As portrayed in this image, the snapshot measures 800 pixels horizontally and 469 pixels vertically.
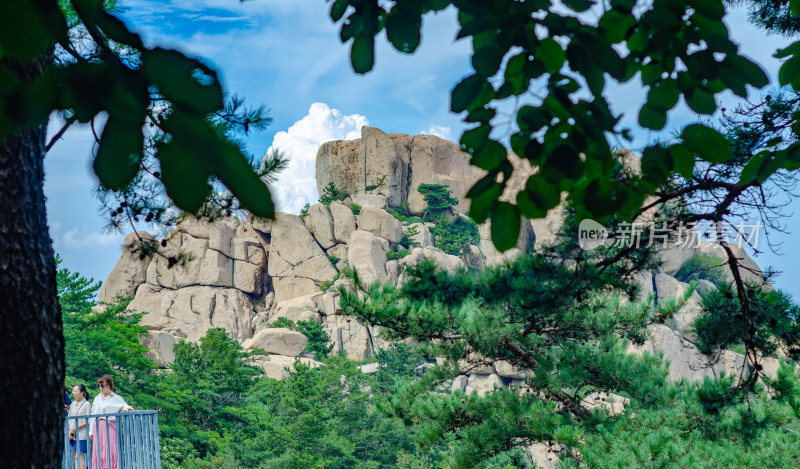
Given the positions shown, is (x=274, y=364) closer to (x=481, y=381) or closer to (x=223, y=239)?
(x=481, y=381)

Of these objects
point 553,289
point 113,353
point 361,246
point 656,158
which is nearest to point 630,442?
point 553,289

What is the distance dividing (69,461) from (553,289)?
4.04 m

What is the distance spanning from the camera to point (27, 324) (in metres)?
1.17

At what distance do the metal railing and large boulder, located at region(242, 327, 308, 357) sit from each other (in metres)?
23.2

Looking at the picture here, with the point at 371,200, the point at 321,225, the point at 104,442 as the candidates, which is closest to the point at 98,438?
the point at 104,442

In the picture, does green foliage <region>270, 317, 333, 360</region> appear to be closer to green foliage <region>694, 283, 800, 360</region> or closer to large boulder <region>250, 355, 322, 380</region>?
large boulder <region>250, 355, 322, 380</region>

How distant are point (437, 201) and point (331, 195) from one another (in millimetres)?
6612

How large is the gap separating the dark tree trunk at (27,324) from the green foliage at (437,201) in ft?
118

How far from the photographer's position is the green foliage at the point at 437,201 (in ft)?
123

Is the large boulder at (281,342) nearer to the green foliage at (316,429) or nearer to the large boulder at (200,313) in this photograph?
the large boulder at (200,313)

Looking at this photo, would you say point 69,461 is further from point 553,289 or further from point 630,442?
point 630,442

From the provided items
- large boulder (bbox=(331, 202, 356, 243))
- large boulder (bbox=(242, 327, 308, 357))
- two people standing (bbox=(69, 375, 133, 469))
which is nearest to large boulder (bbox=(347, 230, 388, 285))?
large boulder (bbox=(331, 202, 356, 243))

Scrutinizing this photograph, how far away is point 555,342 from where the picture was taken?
8.66m

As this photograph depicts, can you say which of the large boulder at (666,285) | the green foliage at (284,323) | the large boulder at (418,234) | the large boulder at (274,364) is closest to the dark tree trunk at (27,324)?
the large boulder at (274,364)
